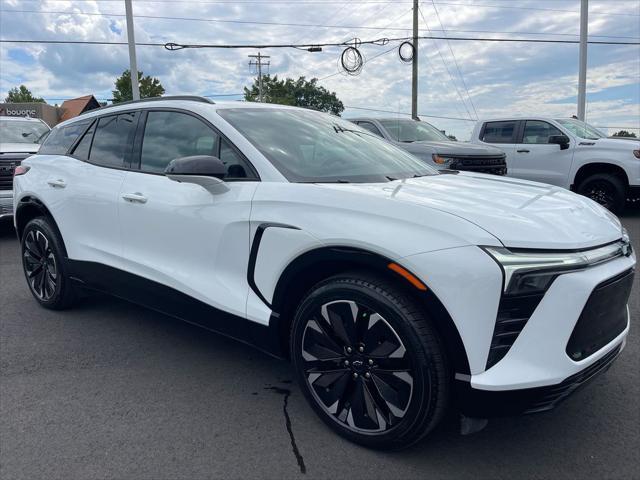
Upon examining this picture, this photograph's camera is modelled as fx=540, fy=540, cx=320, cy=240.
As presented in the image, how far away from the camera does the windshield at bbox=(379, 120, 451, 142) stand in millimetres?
10250

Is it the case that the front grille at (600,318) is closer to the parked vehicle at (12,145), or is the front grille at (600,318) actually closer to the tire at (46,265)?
the tire at (46,265)

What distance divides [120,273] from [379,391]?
213cm

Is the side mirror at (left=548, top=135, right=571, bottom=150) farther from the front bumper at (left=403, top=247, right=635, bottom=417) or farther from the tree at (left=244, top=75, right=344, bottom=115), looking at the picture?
the tree at (left=244, top=75, right=344, bottom=115)

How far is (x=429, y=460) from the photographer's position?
2.49 m

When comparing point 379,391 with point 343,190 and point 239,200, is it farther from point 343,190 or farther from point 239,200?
point 239,200

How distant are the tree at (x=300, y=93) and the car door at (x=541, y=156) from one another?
5805 cm

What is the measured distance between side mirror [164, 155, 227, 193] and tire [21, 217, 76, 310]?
78.0 inches

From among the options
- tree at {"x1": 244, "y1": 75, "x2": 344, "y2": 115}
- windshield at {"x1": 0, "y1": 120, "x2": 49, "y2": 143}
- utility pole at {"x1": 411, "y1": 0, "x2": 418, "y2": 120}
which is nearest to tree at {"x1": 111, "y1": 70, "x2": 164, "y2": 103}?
tree at {"x1": 244, "y1": 75, "x2": 344, "y2": 115}

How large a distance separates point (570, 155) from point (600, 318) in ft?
27.4

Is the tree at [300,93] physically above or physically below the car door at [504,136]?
above

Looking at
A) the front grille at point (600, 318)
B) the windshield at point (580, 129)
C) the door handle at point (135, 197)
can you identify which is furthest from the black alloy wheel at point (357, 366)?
the windshield at point (580, 129)

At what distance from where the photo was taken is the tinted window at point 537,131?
33.5 ft

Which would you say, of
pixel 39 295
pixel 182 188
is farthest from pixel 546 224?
pixel 39 295

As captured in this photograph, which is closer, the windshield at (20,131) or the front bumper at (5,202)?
the front bumper at (5,202)
